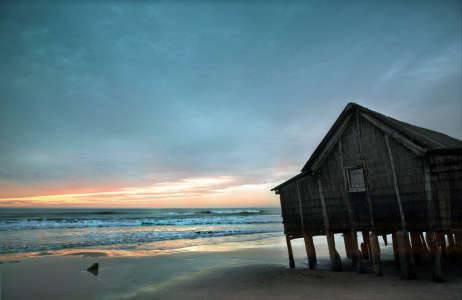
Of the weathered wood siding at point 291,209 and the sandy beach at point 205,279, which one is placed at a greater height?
the weathered wood siding at point 291,209

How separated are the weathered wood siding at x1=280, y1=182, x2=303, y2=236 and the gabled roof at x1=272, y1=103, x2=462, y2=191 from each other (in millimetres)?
828

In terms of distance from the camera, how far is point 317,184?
1151 cm

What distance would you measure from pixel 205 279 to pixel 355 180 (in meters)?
7.86

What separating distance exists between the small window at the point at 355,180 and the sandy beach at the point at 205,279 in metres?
3.39

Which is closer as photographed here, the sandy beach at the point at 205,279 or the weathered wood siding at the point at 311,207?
the sandy beach at the point at 205,279

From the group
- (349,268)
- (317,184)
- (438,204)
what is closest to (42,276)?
(317,184)

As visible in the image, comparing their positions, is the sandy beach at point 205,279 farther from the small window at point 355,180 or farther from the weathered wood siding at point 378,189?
the small window at point 355,180

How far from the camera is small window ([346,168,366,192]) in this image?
33.6 ft

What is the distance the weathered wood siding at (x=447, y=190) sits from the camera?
8.11 meters

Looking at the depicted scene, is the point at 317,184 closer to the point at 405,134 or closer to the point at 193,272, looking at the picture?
the point at 405,134

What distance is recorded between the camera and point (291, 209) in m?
12.8

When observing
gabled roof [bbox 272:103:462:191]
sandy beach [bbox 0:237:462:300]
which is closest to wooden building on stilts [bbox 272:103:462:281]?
gabled roof [bbox 272:103:462:191]

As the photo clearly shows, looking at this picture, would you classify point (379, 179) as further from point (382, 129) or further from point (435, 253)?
point (435, 253)

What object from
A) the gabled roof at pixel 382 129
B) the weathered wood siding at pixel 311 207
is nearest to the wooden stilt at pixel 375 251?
the weathered wood siding at pixel 311 207
